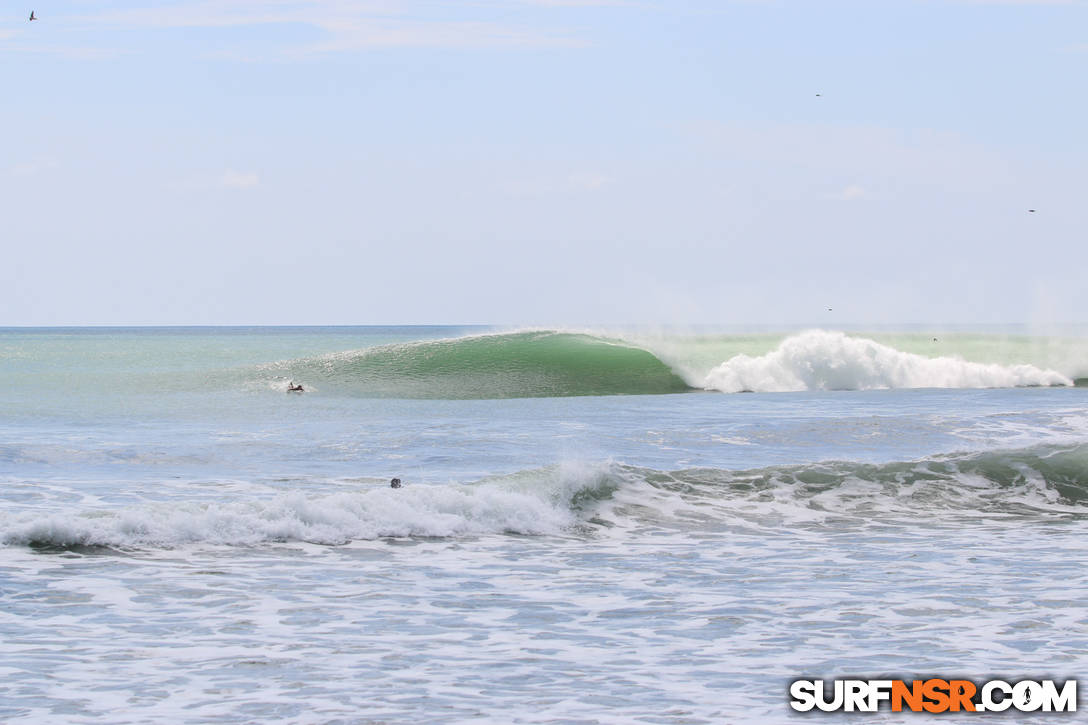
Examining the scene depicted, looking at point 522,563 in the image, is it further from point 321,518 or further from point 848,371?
point 848,371

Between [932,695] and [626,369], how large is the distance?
28.6 meters

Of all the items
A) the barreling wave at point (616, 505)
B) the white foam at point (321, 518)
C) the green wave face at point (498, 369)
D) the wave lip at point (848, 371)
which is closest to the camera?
the white foam at point (321, 518)

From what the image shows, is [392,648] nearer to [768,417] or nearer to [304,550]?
[304,550]

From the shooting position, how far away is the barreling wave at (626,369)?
32.7m

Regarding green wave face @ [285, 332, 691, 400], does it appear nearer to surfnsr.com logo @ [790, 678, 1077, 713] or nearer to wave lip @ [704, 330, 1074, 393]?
wave lip @ [704, 330, 1074, 393]

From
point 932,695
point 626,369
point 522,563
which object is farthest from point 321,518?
point 626,369

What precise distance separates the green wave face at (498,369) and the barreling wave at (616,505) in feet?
52.9

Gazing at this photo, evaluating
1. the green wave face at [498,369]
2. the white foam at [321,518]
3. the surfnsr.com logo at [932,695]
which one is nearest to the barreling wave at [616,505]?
the white foam at [321,518]

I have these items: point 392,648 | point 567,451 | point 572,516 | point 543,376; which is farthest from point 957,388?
point 392,648

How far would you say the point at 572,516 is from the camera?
12.8 metres

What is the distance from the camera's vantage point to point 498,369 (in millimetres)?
34281

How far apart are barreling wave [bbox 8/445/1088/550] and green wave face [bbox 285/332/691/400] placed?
16131mm

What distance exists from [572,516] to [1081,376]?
95.7 ft

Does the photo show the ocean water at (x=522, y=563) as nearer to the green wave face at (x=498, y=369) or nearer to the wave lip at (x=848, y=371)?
the green wave face at (x=498, y=369)
